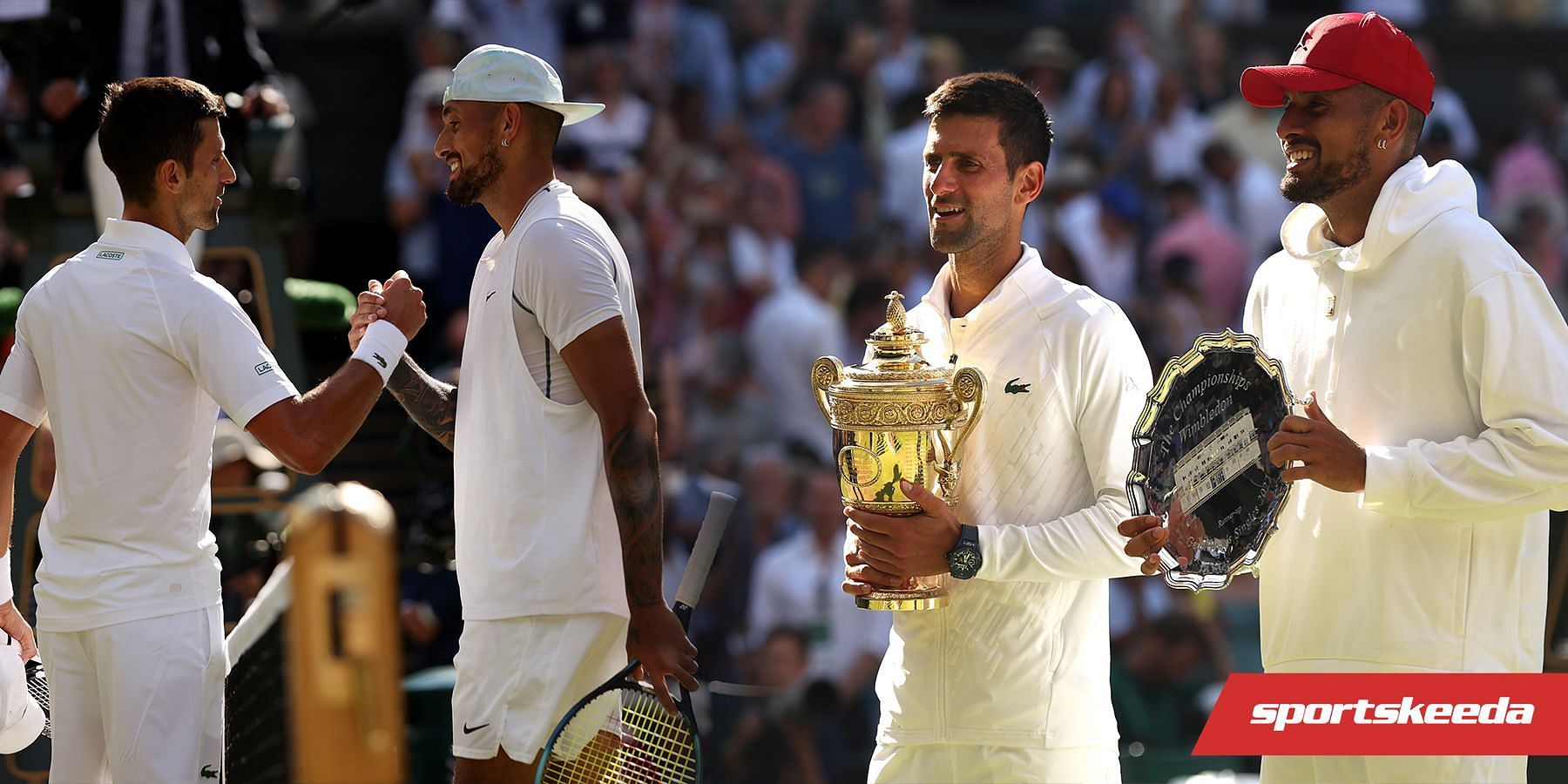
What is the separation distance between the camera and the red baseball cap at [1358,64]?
13.4 ft

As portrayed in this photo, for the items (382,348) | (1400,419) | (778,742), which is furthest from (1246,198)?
(382,348)

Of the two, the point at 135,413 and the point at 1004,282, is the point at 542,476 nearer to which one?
the point at 135,413

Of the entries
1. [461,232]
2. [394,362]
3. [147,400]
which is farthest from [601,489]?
[461,232]

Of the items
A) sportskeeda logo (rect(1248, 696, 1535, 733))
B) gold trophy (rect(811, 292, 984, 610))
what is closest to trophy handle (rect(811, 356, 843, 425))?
gold trophy (rect(811, 292, 984, 610))

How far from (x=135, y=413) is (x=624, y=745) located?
125cm

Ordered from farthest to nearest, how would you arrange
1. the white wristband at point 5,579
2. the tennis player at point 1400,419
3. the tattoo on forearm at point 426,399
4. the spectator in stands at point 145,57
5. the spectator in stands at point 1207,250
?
the spectator in stands at point 1207,250
the spectator in stands at point 145,57
the tattoo on forearm at point 426,399
the white wristband at point 5,579
the tennis player at point 1400,419

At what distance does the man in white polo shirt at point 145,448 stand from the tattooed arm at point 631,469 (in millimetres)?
461

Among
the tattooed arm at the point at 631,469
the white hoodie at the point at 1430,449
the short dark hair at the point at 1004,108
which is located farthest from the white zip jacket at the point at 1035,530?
the tattooed arm at the point at 631,469

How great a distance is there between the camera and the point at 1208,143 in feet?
39.4

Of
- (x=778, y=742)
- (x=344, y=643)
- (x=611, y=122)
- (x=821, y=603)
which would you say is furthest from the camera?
(x=611, y=122)

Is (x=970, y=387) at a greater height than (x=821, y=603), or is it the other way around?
(x=970, y=387)

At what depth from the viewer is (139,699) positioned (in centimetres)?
401

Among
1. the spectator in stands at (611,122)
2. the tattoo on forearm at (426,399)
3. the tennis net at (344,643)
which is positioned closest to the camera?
the tennis net at (344,643)

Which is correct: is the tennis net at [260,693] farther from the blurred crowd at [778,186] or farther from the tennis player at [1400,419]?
the tennis player at [1400,419]
